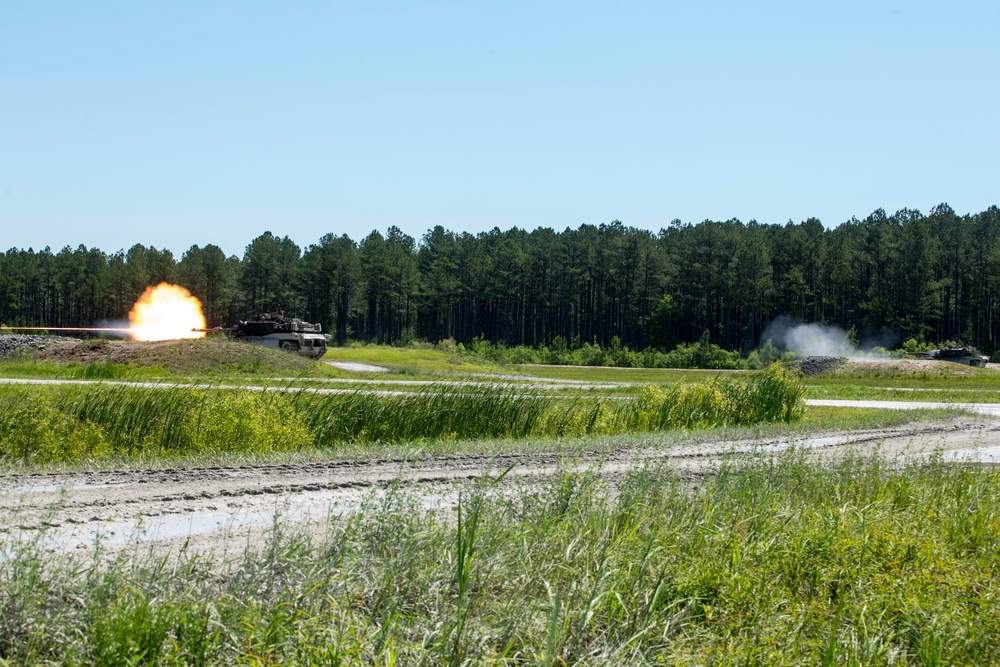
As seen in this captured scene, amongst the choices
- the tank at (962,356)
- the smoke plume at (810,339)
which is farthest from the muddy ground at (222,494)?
the smoke plume at (810,339)

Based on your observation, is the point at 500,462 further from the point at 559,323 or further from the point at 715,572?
the point at 559,323

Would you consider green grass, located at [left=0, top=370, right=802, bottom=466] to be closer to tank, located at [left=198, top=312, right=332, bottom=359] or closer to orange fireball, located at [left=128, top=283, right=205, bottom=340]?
tank, located at [left=198, top=312, right=332, bottom=359]

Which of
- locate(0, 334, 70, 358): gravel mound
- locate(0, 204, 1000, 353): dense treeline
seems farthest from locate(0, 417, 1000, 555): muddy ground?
locate(0, 204, 1000, 353): dense treeline

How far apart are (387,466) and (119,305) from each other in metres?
104

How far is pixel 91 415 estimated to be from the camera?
53.4ft

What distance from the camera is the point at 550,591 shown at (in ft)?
20.4

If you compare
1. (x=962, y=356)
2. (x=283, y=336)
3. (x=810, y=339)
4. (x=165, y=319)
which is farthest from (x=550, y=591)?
(x=810, y=339)

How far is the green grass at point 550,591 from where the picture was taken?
17.8ft

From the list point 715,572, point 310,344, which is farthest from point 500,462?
point 310,344

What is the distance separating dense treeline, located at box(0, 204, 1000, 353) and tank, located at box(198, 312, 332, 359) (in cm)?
4719

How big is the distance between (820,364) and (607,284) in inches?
2219

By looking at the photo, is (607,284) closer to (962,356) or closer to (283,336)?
(962,356)

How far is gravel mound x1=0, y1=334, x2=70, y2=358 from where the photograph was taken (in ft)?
132

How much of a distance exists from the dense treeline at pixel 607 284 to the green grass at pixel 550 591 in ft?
271
